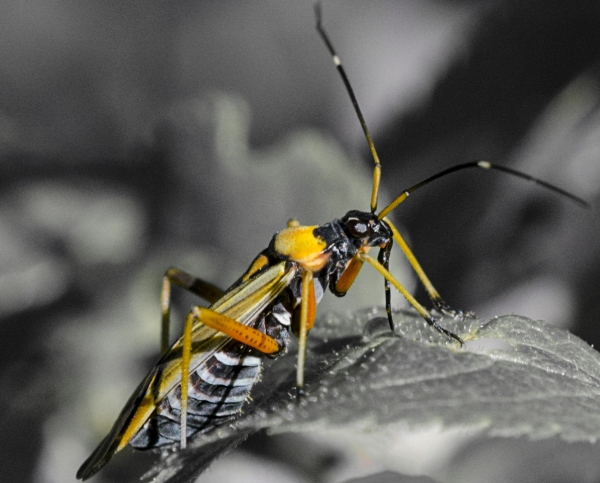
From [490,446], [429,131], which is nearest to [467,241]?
[429,131]

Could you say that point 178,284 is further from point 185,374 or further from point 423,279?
point 423,279

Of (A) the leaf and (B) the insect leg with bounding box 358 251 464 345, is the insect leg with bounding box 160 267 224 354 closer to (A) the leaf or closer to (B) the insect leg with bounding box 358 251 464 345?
(B) the insect leg with bounding box 358 251 464 345

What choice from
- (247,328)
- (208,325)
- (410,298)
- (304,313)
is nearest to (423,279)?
(410,298)

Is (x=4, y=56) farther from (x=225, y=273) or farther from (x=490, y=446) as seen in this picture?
(x=490, y=446)

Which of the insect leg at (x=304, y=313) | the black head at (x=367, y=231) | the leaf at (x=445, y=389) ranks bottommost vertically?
the leaf at (x=445, y=389)

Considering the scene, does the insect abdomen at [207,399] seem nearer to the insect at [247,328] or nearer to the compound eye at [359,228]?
the insect at [247,328]

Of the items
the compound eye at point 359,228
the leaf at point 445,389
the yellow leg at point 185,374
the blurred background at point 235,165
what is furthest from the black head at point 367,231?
the yellow leg at point 185,374

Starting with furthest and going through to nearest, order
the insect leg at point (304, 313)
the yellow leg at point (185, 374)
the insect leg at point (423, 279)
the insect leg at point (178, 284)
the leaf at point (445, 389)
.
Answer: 1. the insect leg at point (178, 284)
2. the insect leg at point (423, 279)
3. the yellow leg at point (185, 374)
4. the insect leg at point (304, 313)
5. the leaf at point (445, 389)
